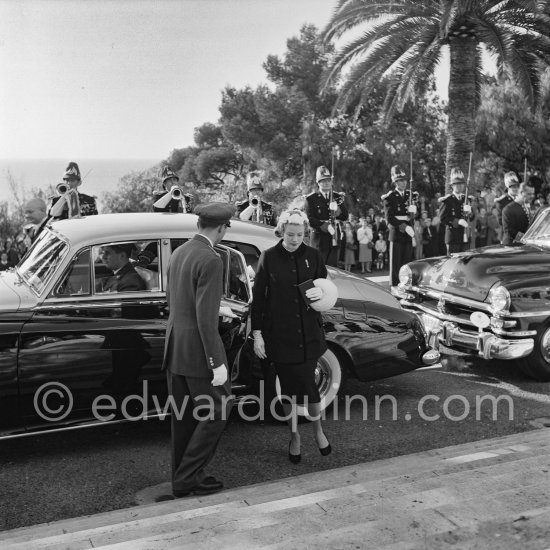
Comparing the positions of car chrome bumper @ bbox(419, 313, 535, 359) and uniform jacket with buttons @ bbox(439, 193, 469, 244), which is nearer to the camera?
car chrome bumper @ bbox(419, 313, 535, 359)

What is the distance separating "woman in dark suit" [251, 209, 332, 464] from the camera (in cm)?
459

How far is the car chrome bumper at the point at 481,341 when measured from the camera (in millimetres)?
6383

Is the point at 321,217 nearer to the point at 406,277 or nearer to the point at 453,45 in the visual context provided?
the point at 406,277

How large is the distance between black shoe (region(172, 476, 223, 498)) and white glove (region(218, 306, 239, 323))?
1137mm

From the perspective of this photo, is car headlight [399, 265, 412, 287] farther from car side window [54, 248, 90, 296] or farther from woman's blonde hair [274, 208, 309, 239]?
car side window [54, 248, 90, 296]

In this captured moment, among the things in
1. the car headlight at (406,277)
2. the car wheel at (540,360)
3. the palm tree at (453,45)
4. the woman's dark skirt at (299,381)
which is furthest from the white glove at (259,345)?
the palm tree at (453,45)

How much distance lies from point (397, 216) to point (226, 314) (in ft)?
24.7

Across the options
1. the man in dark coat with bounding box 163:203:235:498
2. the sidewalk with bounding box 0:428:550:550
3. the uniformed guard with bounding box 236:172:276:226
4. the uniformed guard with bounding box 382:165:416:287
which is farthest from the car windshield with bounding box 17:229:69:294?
the uniformed guard with bounding box 382:165:416:287

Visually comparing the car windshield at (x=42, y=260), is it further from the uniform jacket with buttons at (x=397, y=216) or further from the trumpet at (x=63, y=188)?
the uniform jacket with buttons at (x=397, y=216)

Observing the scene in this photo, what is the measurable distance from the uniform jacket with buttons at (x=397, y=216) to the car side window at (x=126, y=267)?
745cm

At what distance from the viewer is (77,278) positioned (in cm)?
473

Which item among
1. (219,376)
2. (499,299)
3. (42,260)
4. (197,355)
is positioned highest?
(42,260)

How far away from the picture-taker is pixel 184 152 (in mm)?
54562

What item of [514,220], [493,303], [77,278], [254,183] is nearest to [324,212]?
[254,183]
